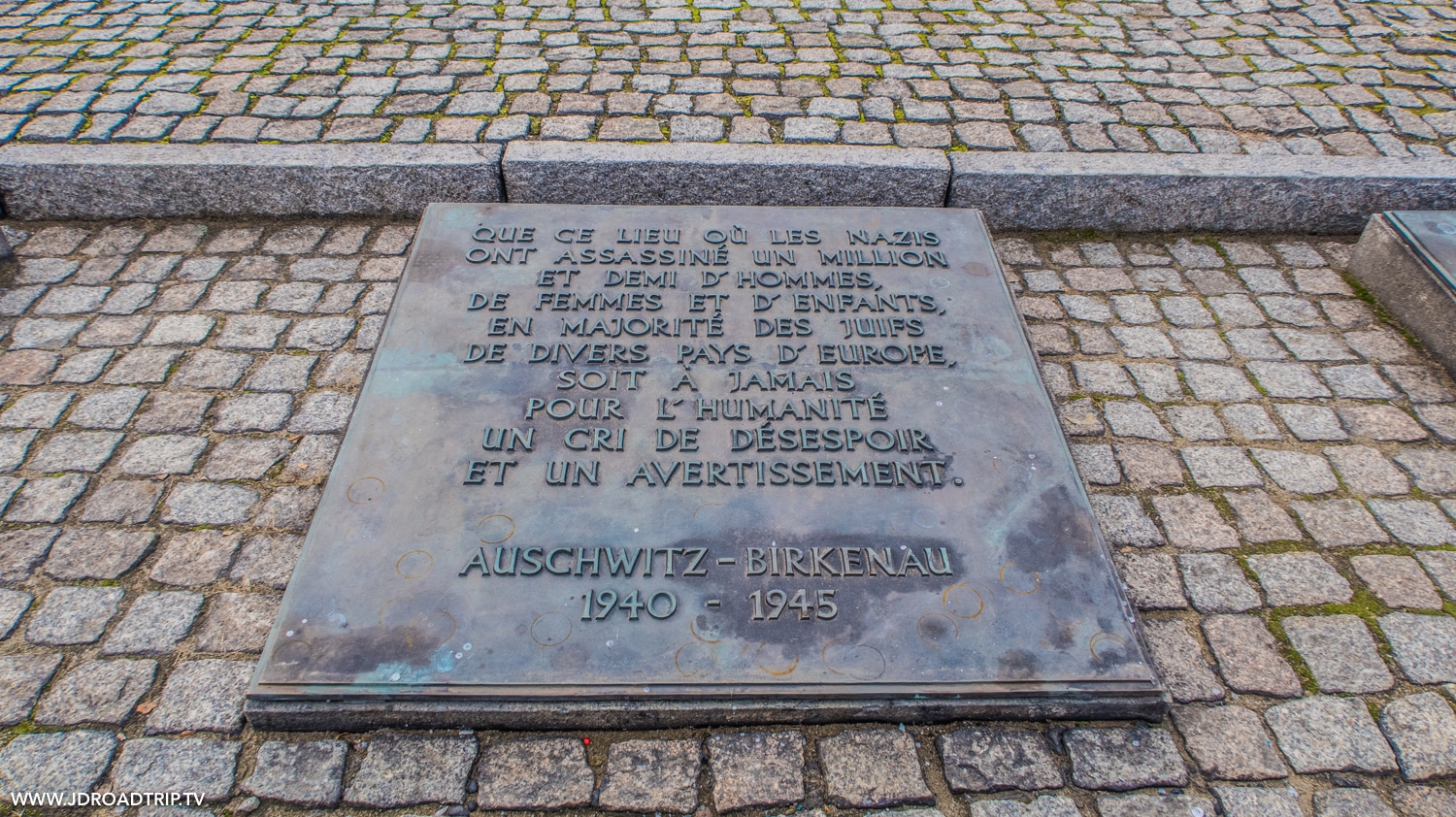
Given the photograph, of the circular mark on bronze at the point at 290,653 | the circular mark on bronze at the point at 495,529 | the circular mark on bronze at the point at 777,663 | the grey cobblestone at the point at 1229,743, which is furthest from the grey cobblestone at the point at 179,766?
the grey cobblestone at the point at 1229,743

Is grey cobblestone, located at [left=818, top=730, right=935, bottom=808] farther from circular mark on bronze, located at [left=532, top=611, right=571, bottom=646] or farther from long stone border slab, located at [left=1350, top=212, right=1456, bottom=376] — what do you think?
long stone border slab, located at [left=1350, top=212, right=1456, bottom=376]

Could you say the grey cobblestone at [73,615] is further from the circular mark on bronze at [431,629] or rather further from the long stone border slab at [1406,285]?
the long stone border slab at [1406,285]

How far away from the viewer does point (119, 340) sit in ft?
11.2

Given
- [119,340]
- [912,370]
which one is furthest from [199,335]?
[912,370]

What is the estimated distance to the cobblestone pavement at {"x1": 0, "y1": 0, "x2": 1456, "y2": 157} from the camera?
438 centimetres

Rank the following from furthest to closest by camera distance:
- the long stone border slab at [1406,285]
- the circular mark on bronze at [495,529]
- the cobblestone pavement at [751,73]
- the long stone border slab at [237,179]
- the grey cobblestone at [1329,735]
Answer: the cobblestone pavement at [751,73] → the long stone border slab at [237,179] → the long stone border slab at [1406,285] → the circular mark on bronze at [495,529] → the grey cobblestone at [1329,735]

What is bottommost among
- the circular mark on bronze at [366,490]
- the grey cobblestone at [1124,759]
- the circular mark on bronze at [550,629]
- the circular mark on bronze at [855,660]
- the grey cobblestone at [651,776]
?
the grey cobblestone at [1124,759]

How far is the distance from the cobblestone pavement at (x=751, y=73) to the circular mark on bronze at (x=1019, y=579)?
2760 millimetres

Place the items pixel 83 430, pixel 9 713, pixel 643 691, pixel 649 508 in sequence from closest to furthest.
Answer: pixel 643 691
pixel 9 713
pixel 649 508
pixel 83 430

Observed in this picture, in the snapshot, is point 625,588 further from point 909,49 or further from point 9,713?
point 909,49

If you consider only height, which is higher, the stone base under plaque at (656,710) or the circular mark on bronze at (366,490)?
the circular mark on bronze at (366,490)

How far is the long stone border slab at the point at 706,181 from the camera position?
13.2 ft

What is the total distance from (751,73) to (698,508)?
351 cm

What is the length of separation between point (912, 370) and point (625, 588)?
1.26 metres
